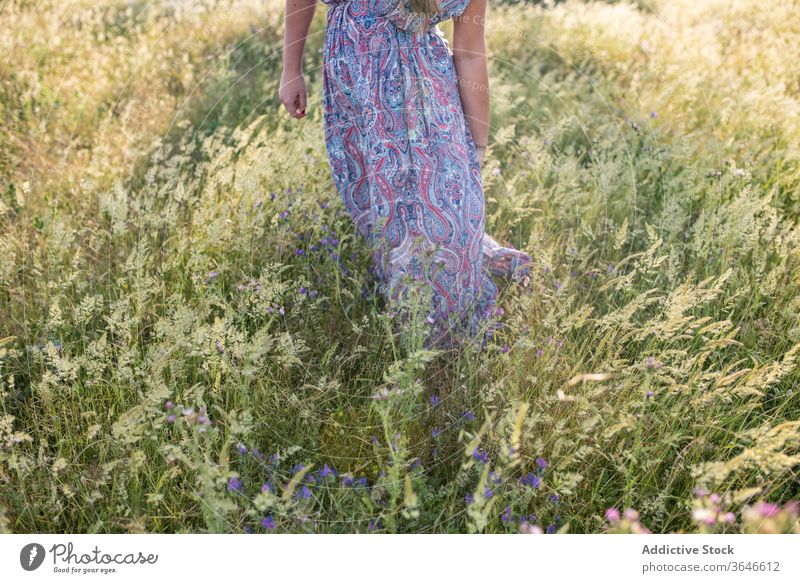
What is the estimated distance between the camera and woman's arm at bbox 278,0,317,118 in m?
2.58

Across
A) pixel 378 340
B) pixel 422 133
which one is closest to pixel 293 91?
pixel 422 133

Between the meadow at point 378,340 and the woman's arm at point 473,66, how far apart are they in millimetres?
343

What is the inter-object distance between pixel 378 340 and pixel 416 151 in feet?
2.00

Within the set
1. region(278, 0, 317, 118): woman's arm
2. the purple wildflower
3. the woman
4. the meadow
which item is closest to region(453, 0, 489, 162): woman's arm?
the woman

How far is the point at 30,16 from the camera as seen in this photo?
4.55m

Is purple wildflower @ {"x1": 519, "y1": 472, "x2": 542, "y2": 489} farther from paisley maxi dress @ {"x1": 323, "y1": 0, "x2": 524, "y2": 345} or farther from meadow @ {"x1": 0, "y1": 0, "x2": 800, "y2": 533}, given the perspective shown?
paisley maxi dress @ {"x1": 323, "y1": 0, "x2": 524, "y2": 345}

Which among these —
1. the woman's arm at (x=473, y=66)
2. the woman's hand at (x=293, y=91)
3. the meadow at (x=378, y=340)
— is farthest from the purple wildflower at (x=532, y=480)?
the woman's hand at (x=293, y=91)

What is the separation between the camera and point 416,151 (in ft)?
7.69

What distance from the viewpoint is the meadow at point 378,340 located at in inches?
69.9

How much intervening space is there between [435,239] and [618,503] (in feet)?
3.15

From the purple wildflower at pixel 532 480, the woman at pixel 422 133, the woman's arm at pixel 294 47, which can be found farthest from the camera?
the woman's arm at pixel 294 47

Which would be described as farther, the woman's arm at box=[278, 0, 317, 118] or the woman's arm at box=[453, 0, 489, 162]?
the woman's arm at box=[278, 0, 317, 118]

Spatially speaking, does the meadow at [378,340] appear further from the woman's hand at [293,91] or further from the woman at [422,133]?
the woman's hand at [293,91]
